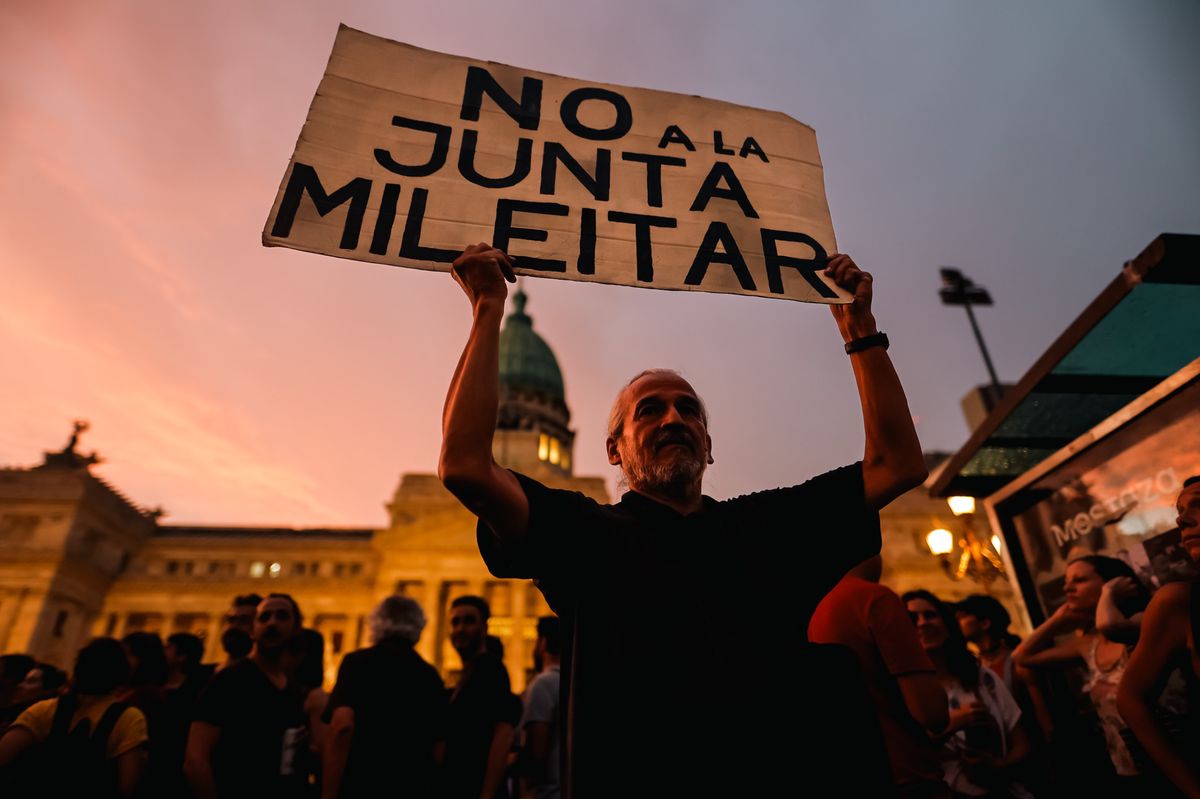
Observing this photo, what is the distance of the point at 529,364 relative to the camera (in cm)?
7194

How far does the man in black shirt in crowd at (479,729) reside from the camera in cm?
429

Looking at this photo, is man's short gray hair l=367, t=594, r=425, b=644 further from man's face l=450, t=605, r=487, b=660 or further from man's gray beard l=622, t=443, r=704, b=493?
man's gray beard l=622, t=443, r=704, b=493

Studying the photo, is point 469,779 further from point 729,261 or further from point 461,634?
point 729,261

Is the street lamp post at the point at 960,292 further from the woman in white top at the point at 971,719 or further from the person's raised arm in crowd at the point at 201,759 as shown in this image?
the person's raised arm in crowd at the point at 201,759

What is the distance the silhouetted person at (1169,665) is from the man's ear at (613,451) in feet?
8.88

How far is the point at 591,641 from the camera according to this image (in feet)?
5.24

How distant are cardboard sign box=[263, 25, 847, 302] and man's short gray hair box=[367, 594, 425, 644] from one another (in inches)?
114

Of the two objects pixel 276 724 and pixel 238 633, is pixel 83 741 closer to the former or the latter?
pixel 276 724

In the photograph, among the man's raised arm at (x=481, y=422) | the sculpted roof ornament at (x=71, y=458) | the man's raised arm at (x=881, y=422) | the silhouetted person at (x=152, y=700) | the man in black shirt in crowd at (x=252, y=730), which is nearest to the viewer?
the man's raised arm at (x=481, y=422)

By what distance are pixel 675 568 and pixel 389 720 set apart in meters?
3.14

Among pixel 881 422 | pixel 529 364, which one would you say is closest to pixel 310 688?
pixel 881 422

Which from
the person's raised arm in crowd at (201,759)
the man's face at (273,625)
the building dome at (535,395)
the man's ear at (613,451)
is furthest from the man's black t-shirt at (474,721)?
the building dome at (535,395)

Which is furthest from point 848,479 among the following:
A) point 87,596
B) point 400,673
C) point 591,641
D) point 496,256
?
point 87,596

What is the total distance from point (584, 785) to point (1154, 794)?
501 centimetres
